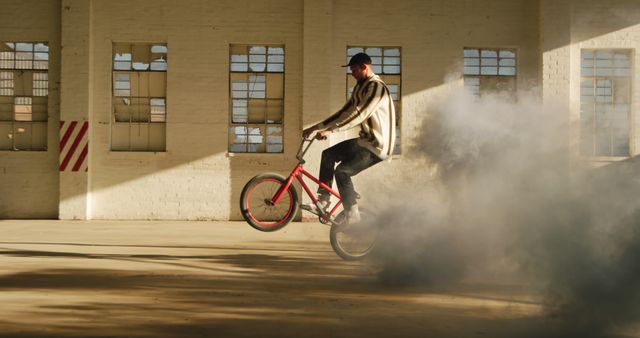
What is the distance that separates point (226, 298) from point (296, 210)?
8.55ft

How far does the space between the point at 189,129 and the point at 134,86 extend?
57.5 inches

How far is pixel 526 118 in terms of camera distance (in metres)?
5.52

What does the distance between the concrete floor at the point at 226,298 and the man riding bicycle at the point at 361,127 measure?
915 millimetres

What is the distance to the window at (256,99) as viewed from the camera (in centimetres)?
1514

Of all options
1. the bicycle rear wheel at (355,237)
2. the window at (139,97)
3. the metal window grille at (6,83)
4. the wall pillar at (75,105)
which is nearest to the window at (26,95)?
the metal window grille at (6,83)

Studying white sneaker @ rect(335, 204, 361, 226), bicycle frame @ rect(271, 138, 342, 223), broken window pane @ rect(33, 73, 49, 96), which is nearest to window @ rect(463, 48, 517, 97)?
bicycle frame @ rect(271, 138, 342, 223)

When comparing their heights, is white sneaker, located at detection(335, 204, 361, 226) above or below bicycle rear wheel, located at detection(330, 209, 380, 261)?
above

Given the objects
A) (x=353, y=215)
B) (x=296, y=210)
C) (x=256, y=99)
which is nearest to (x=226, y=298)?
(x=353, y=215)

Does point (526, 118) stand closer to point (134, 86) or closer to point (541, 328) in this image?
point (541, 328)

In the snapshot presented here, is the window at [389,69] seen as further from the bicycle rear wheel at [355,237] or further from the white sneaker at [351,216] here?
the white sneaker at [351,216]

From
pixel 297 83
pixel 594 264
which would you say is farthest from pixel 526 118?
pixel 297 83

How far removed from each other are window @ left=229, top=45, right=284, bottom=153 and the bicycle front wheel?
7227 mm

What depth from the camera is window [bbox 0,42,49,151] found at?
49.7ft

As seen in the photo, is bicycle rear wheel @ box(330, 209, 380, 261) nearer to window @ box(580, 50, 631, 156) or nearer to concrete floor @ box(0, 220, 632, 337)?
concrete floor @ box(0, 220, 632, 337)
